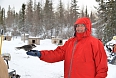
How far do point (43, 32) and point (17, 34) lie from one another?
6.50 metres

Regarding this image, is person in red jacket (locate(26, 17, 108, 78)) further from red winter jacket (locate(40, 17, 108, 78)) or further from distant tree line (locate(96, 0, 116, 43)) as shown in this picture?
distant tree line (locate(96, 0, 116, 43))

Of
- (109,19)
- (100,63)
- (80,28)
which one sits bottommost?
(100,63)

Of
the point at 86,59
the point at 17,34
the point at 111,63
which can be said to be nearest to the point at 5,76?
the point at 86,59

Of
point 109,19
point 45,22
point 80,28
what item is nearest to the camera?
point 80,28

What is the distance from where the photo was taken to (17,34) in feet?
176

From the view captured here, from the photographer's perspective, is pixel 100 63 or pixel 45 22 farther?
pixel 45 22

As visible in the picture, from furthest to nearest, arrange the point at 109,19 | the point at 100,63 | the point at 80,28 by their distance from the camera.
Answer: the point at 109,19 → the point at 80,28 → the point at 100,63

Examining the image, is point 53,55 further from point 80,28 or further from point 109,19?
point 109,19

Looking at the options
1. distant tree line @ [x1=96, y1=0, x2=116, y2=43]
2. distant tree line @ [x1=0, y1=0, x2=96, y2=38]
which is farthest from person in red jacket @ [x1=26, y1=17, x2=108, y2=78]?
distant tree line @ [x1=0, y1=0, x2=96, y2=38]

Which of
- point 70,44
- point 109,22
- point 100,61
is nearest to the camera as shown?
point 100,61

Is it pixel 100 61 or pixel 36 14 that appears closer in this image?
pixel 100 61

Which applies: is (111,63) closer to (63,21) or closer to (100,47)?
(100,47)

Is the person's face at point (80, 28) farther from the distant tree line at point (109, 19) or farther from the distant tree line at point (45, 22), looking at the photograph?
the distant tree line at point (45, 22)

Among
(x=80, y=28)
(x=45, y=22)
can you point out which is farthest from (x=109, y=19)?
(x=45, y=22)
